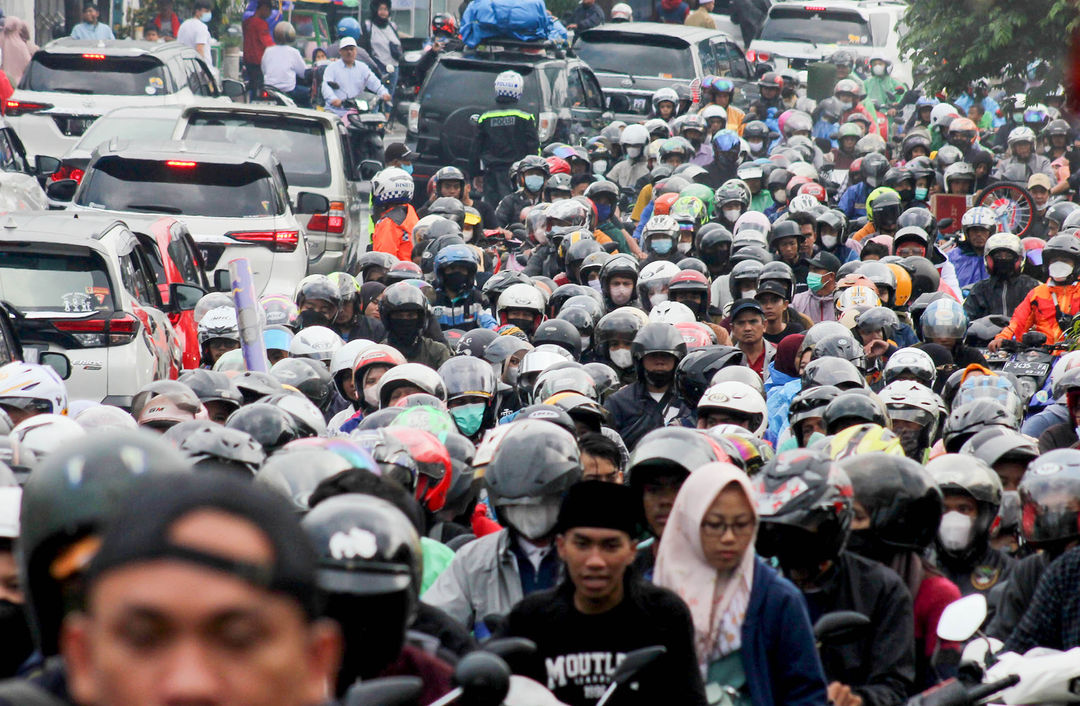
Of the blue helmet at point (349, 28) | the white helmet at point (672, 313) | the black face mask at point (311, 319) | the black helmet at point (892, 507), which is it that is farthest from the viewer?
the blue helmet at point (349, 28)

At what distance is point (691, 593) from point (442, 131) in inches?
765

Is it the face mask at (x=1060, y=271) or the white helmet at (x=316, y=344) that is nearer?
the white helmet at (x=316, y=344)

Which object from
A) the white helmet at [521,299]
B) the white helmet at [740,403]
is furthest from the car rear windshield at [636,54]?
the white helmet at [740,403]

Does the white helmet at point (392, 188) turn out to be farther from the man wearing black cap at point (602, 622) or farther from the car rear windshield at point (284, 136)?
the man wearing black cap at point (602, 622)

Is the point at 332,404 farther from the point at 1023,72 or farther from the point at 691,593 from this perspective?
the point at 1023,72

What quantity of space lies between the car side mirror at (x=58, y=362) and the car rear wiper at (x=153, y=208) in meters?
4.83

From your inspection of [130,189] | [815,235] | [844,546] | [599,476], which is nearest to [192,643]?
[844,546]

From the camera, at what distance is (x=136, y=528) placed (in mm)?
2162

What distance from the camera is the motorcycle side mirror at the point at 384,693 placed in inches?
114

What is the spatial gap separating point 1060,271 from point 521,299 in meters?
4.71

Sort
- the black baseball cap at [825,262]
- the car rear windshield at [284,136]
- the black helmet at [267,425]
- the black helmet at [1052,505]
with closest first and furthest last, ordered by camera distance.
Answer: the black helmet at [1052,505] → the black helmet at [267,425] → the black baseball cap at [825,262] → the car rear windshield at [284,136]

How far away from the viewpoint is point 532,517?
20.7ft

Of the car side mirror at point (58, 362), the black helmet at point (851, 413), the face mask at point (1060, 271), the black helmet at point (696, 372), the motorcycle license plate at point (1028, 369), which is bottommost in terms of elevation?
the motorcycle license plate at point (1028, 369)

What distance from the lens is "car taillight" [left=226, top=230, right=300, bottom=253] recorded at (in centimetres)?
1548
